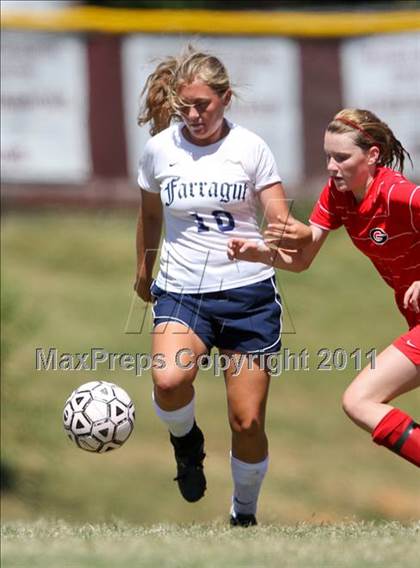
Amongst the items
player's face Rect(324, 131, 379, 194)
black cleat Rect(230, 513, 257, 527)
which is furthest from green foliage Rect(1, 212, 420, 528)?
player's face Rect(324, 131, 379, 194)

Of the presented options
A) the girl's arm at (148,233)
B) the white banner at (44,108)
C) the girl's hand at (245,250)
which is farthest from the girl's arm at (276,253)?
the white banner at (44,108)

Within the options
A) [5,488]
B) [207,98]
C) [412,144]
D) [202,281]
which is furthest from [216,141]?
[412,144]

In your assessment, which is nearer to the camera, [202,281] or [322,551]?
[322,551]

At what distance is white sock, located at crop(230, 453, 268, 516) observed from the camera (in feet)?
21.1

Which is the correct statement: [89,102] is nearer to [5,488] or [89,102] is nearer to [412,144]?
[412,144]

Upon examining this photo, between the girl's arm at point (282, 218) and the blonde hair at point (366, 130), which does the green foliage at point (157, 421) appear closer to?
the girl's arm at point (282, 218)

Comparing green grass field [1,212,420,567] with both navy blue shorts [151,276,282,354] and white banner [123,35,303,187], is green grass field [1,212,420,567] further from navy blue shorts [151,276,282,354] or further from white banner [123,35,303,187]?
navy blue shorts [151,276,282,354]

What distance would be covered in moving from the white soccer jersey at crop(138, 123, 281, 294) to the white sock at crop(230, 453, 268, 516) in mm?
881

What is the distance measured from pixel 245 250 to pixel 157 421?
7.77 m

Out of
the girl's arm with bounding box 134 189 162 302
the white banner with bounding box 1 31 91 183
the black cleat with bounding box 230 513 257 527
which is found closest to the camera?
the girl's arm with bounding box 134 189 162 302

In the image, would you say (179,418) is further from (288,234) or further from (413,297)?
(413,297)

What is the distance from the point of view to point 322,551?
5.00m

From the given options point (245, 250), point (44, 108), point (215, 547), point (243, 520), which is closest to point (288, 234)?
→ point (245, 250)

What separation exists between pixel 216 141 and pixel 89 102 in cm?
962
